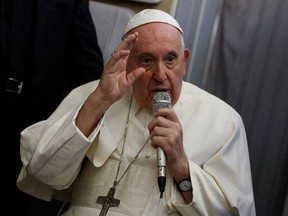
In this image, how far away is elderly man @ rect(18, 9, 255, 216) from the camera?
158cm

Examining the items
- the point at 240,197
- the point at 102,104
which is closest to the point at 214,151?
the point at 240,197

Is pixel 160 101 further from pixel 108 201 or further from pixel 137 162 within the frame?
pixel 108 201

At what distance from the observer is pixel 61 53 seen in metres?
2.25

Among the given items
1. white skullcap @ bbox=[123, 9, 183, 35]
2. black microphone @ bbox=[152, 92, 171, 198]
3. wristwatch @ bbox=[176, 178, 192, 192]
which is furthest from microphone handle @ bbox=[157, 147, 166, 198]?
white skullcap @ bbox=[123, 9, 183, 35]

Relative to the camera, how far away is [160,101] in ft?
5.14

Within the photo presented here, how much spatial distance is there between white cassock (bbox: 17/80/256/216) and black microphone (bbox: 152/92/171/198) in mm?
143

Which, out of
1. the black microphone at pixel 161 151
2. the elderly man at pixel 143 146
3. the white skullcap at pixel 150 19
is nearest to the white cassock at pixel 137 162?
the elderly man at pixel 143 146

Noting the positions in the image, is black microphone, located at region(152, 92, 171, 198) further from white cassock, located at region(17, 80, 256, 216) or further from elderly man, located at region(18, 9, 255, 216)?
white cassock, located at region(17, 80, 256, 216)

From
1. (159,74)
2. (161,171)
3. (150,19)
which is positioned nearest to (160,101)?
(159,74)

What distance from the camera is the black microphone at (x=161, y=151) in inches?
56.0

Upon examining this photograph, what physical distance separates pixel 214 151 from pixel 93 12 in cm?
126

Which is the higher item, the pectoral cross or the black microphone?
the black microphone

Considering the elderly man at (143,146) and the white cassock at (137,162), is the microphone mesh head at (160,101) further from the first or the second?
the white cassock at (137,162)

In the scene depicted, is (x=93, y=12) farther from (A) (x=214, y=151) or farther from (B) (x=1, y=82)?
(A) (x=214, y=151)
